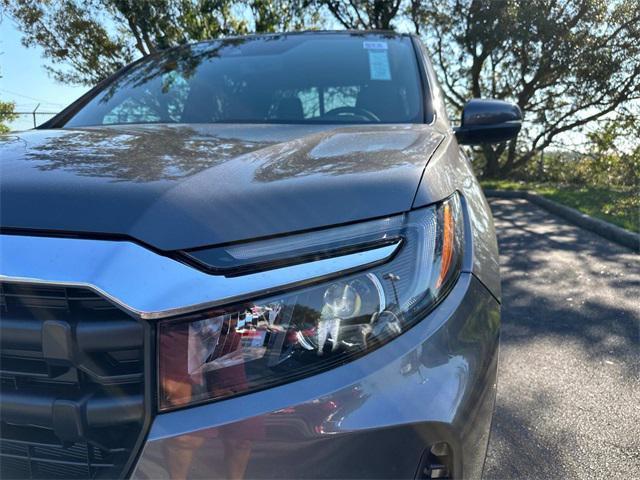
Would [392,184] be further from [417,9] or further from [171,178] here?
[417,9]

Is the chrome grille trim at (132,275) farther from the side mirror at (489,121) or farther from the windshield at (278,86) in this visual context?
the side mirror at (489,121)

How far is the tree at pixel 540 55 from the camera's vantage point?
1130cm

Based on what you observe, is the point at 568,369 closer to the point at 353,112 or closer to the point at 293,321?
the point at 353,112

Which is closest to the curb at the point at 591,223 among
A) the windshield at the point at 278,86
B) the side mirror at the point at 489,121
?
the side mirror at the point at 489,121

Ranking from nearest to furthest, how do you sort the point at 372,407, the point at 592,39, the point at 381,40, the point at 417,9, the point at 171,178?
the point at 372,407 < the point at 171,178 < the point at 381,40 < the point at 592,39 < the point at 417,9

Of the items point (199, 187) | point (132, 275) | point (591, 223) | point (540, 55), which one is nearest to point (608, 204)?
point (591, 223)

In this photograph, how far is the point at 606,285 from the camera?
4.27 m

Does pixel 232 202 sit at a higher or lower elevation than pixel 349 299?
higher

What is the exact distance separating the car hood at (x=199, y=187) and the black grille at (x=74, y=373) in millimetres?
150

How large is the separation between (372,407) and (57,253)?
26.0 inches

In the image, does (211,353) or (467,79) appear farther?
(467,79)

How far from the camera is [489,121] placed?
2623 mm

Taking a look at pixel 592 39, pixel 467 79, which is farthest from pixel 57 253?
pixel 467 79

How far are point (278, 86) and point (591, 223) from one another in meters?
5.48
